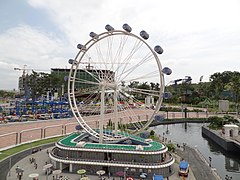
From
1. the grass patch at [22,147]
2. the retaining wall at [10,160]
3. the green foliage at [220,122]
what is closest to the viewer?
the retaining wall at [10,160]

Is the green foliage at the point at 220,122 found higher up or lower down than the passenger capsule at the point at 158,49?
lower down

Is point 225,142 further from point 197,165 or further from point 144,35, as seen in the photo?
point 144,35

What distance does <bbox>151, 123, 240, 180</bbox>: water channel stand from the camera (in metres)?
34.3

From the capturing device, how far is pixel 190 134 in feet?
192

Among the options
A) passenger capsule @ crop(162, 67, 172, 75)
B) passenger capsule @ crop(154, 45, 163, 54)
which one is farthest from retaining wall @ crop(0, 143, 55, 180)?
passenger capsule @ crop(154, 45, 163, 54)

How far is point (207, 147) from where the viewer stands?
1821 inches

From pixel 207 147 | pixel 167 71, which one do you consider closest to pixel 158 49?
pixel 167 71

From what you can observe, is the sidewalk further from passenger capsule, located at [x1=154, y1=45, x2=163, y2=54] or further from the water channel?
passenger capsule, located at [x1=154, y1=45, x2=163, y2=54]

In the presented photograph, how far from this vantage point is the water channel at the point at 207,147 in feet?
113

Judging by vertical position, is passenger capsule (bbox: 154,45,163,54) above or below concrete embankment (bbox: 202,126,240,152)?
above

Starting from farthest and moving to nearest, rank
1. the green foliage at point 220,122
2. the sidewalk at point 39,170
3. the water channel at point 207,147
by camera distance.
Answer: the green foliage at point 220,122 → the water channel at point 207,147 → the sidewalk at point 39,170

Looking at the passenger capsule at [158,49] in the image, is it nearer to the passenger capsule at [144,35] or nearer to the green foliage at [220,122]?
the passenger capsule at [144,35]

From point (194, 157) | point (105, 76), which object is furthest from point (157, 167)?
point (105, 76)

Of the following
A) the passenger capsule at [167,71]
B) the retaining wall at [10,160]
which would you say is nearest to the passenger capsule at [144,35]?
the passenger capsule at [167,71]
